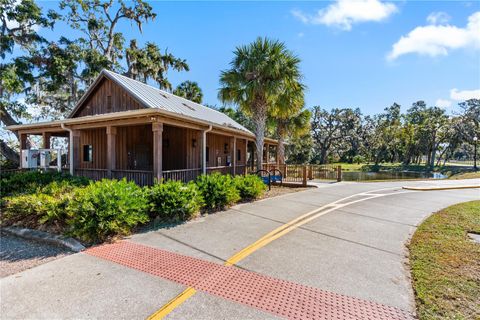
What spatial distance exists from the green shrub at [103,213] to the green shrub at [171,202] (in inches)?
25.8

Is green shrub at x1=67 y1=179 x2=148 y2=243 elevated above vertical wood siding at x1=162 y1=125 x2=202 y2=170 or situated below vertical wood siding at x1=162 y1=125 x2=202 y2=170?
below

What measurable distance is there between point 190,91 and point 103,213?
77.5 ft

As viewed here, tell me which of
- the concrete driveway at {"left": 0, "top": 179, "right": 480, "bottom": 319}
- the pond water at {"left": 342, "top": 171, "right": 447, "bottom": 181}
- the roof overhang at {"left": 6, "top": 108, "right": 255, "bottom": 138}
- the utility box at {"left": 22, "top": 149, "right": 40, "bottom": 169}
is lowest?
the pond water at {"left": 342, "top": 171, "right": 447, "bottom": 181}

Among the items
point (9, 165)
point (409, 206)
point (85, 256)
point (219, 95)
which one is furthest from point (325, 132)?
point (85, 256)

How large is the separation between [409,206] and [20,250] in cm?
1145

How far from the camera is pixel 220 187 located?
8.16 m

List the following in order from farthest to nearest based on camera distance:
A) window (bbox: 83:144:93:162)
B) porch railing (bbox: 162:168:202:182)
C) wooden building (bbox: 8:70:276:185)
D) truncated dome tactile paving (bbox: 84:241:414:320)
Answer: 1. window (bbox: 83:144:93:162)
2. wooden building (bbox: 8:70:276:185)
3. porch railing (bbox: 162:168:202:182)
4. truncated dome tactile paving (bbox: 84:241:414:320)

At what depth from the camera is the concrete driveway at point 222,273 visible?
3.01 meters

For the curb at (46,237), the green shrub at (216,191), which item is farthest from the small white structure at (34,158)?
the green shrub at (216,191)

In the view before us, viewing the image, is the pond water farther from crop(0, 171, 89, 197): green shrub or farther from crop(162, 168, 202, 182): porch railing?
crop(0, 171, 89, 197): green shrub

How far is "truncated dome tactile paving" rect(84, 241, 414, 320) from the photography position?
292 centimetres

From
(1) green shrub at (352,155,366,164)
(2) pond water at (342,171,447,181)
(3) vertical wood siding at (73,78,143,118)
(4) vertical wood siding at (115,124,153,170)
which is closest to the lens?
(3) vertical wood siding at (73,78,143,118)

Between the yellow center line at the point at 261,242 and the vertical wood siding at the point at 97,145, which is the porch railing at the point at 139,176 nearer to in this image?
the vertical wood siding at the point at 97,145

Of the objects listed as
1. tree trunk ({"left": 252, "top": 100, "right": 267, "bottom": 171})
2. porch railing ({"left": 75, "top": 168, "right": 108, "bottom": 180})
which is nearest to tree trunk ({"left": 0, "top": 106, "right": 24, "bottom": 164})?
porch railing ({"left": 75, "top": 168, "right": 108, "bottom": 180})
